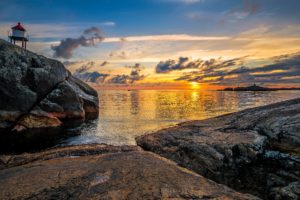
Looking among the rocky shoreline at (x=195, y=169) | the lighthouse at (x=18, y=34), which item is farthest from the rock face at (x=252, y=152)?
the lighthouse at (x=18, y=34)

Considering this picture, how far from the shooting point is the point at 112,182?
211 inches

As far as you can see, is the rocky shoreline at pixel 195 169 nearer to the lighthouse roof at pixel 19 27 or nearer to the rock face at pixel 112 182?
the rock face at pixel 112 182

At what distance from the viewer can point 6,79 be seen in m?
26.9

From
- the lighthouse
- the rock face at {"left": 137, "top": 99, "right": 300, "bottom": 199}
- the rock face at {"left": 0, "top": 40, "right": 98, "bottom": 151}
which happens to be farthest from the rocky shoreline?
the lighthouse

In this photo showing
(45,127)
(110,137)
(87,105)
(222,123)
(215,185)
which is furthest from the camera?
(87,105)

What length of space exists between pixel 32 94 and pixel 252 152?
28.0m

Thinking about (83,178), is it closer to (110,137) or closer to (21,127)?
(110,137)

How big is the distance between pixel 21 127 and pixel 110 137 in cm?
1072

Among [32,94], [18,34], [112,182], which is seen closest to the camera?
[112,182]

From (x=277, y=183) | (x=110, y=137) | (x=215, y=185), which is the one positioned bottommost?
(x=110, y=137)

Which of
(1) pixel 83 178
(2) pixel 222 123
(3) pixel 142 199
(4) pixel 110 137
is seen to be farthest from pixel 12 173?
(4) pixel 110 137

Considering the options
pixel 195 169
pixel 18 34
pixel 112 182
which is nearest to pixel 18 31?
pixel 18 34

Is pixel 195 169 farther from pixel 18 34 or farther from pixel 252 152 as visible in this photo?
pixel 18 34

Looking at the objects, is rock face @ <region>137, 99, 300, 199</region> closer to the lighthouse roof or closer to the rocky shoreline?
the rocky shoreline
